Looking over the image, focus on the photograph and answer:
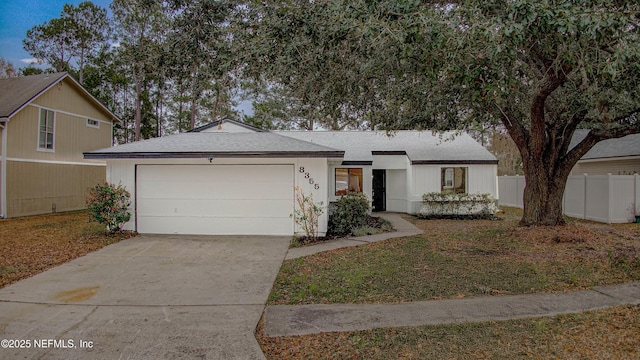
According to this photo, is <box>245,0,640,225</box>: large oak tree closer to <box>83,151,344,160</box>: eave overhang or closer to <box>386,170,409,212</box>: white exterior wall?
<box>83,151,344,160</box>: eave overhang

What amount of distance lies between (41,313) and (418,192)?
43.6 ft

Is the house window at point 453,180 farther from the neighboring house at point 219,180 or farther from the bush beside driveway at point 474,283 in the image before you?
the neighboring house at point 219,180

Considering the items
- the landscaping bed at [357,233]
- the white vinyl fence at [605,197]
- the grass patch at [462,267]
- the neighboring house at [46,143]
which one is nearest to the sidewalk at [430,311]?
the grass patch at [462,267]

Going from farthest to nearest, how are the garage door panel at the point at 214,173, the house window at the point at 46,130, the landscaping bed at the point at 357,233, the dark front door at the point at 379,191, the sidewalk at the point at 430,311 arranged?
the dark front door at the point at 379,191
the house window at the point at 46,130
the garage door panel at the point at 214,173
the landscaping bed at the point at 357,233
the sidewalk at the point at 430,311

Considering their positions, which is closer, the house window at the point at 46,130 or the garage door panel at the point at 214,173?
the garage door panel at the point at 214,173

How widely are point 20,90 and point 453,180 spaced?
19135 millimetres

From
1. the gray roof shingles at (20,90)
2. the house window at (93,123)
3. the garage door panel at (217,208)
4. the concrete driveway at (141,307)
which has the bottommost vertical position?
the concrete driveway at (141,307)

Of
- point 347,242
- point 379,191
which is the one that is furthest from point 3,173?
point 379,191

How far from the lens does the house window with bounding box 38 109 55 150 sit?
51.4ft

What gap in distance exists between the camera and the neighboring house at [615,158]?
52.4ft

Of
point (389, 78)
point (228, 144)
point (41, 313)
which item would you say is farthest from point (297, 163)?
point (41, 313)

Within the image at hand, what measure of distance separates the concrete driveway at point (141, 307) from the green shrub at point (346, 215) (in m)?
2.67

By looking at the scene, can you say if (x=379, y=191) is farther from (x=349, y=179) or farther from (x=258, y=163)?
(x=258, y=163)

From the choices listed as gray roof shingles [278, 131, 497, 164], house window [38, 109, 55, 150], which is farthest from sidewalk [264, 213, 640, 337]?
house window [38, 109, 55, 150]
